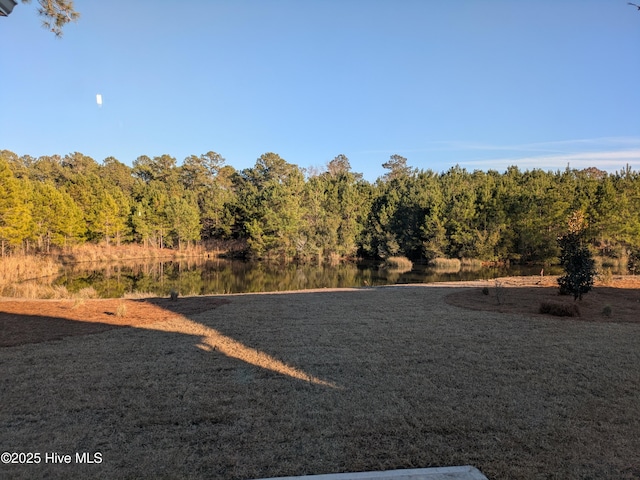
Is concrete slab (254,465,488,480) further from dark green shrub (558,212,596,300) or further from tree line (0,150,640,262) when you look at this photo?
tree line (0,150,640,262)

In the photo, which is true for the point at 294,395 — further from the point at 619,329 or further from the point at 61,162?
the point at 61,162

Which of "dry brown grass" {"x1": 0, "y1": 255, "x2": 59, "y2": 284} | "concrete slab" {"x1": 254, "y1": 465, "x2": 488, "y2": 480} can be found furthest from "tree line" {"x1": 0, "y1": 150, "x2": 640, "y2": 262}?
"concrete slab" {"x1": 254, "y1": 465, "x2": 488, "y2": 480}

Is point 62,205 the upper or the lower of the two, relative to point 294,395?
upper

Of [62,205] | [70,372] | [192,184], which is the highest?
[192,184]

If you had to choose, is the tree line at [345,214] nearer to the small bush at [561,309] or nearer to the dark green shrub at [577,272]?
the dark green shrub at [577,272]

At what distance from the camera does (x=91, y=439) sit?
3.21m

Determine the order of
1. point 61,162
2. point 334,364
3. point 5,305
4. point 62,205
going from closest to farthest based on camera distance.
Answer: point 334,364, point 5,305, point 62,205, point 61,162

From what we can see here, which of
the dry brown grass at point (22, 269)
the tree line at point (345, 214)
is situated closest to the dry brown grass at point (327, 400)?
the dry brown grass at point (22, 269)

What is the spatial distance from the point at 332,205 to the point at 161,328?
123 feet

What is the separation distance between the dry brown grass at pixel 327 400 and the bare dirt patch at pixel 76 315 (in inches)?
23.9

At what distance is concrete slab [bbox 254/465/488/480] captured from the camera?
2.54m

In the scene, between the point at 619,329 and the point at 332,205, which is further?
the point at 332,205

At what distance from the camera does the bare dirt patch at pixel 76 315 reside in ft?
22.9

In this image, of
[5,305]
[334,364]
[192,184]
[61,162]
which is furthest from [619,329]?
[61,162]
